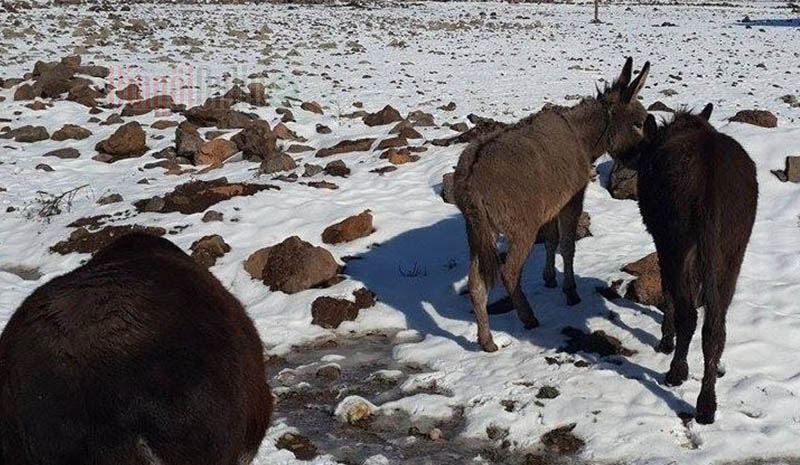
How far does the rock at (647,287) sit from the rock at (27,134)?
37.7 ft

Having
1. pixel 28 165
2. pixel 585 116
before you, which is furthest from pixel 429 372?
pixel 28 165

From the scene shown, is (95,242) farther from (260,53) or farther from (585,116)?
(260,53)

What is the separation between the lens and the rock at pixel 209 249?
785 centimetres

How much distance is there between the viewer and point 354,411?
5.04m

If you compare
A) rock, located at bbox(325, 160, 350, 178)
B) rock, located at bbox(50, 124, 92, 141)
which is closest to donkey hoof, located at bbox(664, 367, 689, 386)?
rock, located at bbox(325, 160, 350, 178)

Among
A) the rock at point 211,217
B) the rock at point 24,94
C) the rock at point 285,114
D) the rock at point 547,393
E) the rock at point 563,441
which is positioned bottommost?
the rock at point 563,441

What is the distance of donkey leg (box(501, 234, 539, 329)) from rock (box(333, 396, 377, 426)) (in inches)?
61.3

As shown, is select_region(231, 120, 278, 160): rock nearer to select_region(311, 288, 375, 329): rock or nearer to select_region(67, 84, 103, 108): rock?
select_region(311, 288, 375, 329): rock

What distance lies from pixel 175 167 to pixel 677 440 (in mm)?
9389

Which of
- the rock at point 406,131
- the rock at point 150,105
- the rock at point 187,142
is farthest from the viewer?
the rock at point 150,105

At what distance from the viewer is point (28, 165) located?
40.0 feet

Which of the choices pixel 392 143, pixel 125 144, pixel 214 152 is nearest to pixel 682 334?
pixel 392 143

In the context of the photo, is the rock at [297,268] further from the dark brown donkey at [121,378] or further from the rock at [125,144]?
the rock at [125,144]

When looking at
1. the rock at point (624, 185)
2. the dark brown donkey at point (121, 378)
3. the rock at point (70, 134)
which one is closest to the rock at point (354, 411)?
the dark brown donkey at point (121, 378)
